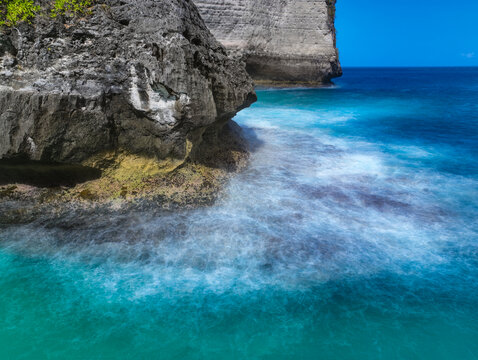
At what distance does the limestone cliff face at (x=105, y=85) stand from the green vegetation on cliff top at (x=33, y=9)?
14 centimetres

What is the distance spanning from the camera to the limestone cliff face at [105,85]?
5.60m

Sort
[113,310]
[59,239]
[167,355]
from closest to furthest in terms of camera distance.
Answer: [167,355]
[113,310]
[59,239]

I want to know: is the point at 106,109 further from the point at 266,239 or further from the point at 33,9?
the point at 266,239

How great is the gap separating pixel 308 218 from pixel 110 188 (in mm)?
3483

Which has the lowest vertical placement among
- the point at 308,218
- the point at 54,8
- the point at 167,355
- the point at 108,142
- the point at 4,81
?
the point at 167,355

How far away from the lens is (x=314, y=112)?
16156mm

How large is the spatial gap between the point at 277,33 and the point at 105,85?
22.6 metres

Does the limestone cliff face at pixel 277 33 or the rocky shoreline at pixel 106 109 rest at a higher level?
the limestone cliff face at pixel 277 33

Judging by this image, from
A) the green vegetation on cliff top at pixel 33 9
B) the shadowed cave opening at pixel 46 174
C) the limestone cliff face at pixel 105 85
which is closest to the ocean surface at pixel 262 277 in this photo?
the shadowed cave opening at pixel 46 174

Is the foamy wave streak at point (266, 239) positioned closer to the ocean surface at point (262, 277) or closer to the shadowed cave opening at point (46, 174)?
the ocean surface at point (262, 277)

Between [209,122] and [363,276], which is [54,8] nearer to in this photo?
[209,122]

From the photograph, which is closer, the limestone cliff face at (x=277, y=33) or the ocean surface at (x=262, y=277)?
the ocean surface at (x=262, y=277)

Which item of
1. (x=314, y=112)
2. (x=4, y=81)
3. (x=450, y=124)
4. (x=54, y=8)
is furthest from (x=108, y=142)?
(x=450, y=124)

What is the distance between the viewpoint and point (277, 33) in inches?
1016
